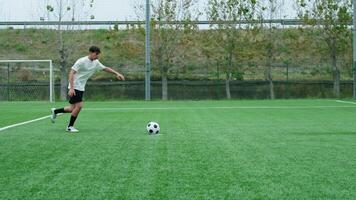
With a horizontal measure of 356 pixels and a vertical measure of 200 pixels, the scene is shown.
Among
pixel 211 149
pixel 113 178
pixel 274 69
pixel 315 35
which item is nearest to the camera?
pixel 113 178

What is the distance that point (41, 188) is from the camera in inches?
201

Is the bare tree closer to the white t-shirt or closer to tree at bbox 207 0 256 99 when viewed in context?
tree at bbox 207 0 256 99

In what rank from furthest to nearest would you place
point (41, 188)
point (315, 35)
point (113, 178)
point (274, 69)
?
point (274, 69)
point (315, 35)
point (113, 178)
point (41, 188)

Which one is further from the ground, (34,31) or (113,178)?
(34,31)

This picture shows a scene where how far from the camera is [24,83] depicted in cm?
3206

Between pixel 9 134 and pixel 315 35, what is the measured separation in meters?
25.7

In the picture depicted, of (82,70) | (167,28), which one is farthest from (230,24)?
(82,70)

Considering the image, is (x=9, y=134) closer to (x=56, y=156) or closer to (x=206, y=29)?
(x=56, y=156)

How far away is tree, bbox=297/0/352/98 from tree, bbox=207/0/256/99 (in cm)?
329

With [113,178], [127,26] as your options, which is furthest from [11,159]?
[127,26]

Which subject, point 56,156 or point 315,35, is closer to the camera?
point 56,156

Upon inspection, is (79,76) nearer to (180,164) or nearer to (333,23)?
(180,164)

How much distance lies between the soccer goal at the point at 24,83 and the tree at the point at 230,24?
947cm

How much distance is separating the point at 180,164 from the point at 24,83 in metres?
26.9
